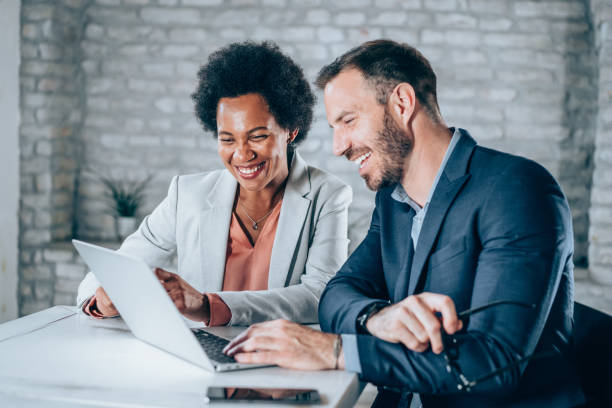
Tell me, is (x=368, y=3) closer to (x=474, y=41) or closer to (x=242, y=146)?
(x=474, y=41)

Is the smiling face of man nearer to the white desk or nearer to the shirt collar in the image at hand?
the shirt collar

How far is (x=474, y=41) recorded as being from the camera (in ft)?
12.6

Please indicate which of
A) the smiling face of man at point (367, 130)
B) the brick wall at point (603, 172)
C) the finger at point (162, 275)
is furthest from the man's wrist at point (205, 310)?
the brick wall at point (603, 172)

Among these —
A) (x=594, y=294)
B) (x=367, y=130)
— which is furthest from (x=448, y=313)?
(x=594, y=294)

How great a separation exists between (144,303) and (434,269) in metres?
0.69

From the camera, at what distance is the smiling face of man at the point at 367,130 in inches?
61.3

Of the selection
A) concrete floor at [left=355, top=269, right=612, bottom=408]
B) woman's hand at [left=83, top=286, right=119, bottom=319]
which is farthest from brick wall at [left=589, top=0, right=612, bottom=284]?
woman's hand at [left=83, top=286, right=119, bottom=319]

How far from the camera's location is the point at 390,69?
5.14 feet

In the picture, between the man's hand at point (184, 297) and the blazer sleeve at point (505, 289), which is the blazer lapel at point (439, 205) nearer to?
the blazer sleeve at point (505, 289)

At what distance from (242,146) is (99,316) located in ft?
2.36

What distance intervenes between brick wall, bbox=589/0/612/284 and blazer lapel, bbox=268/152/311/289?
2.28 meters

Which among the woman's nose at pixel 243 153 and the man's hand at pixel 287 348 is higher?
the woman's nose at pixel 243 153

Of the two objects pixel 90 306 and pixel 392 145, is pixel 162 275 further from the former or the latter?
pixel 392 145

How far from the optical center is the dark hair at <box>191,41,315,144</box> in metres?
2.01
